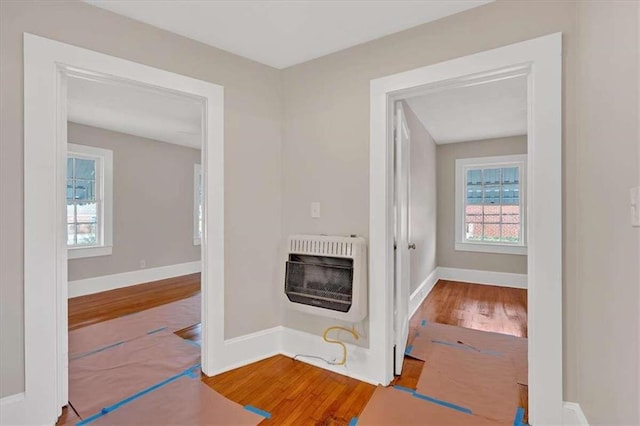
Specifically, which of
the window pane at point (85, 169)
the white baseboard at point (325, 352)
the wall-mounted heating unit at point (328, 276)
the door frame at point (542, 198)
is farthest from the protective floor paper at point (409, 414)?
the window pane at point (85, 169)

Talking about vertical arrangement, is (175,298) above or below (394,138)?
below

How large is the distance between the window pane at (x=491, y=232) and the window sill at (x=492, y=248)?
16 centimetres

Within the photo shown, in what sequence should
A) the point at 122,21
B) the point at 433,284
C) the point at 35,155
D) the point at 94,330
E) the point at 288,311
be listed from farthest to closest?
the point at 433,284 < the point at 94,330 < the point at 288,311 < the point at 122,21 < the point at 35,155

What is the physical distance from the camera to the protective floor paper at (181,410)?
1.81 metres

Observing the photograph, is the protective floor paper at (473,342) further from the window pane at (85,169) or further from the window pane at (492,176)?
the window pane at (85,169)

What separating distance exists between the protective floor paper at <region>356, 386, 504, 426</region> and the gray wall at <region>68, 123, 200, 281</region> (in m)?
4.41

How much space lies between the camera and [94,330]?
3.17 metres

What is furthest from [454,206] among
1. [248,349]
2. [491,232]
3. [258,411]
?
[258,411]

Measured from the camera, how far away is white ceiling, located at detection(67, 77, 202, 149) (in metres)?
3.15

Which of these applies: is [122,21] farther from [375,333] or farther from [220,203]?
[375,333]

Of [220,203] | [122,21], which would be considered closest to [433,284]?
[220,203]

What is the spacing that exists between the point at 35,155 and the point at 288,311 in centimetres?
193

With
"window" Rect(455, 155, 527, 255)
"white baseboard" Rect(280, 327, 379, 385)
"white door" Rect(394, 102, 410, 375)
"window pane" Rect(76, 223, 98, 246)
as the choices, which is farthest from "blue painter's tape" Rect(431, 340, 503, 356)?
"window pane" Rect(76, 223, 98, 246)

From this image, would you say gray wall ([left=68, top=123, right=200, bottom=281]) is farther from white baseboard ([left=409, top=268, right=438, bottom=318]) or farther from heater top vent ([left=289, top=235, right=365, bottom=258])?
white baseboard ([left=409, top=268, right=438, bottom=318])
